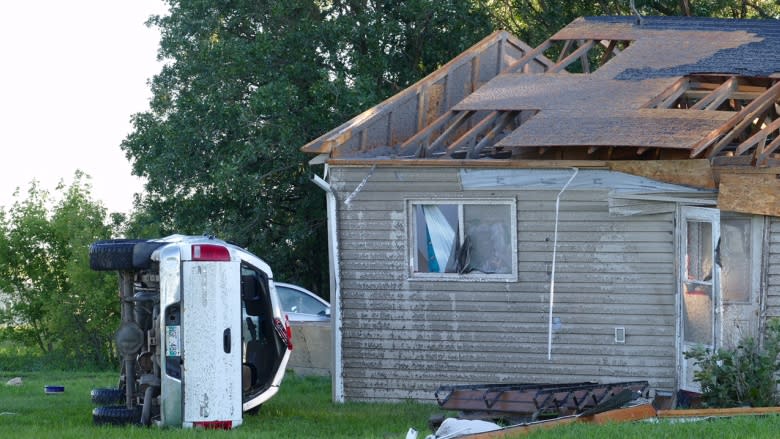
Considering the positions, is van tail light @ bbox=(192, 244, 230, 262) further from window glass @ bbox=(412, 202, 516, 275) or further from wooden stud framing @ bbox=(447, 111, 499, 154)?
wooden stud framing @ bbox=(447, 111, 499, 154)

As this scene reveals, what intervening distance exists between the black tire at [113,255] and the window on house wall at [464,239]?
3.94m

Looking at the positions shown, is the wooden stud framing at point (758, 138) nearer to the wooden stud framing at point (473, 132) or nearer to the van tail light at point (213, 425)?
the wooden stud framing at point (473, 132)

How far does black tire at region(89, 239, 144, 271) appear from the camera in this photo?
→ 12992 millimetres

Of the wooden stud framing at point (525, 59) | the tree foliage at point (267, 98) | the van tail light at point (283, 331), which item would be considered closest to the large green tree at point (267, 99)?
the tree foliage at point (267, 98)

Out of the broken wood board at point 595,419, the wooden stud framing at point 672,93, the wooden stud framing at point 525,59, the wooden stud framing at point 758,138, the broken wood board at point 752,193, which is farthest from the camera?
the wooden stud framing at point 525,59

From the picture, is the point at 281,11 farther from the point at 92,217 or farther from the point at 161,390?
the point at 161,390

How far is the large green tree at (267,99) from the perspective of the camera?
23250mm

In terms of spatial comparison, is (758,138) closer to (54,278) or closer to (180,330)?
(180,330)

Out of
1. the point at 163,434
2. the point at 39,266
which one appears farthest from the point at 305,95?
the point at 163,434

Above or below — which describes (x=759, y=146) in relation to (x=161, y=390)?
above

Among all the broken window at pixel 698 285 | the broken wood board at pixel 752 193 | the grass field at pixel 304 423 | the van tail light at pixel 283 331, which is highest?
the broken wood board at pixel 752 193

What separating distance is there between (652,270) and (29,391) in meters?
9.08

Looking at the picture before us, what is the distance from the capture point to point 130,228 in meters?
24.8

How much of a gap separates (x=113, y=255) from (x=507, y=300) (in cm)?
493
